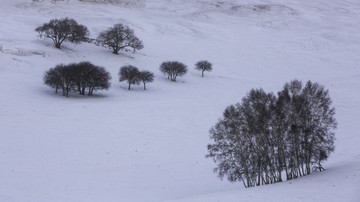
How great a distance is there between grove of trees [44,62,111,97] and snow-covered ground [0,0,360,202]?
2.08m

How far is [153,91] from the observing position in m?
56.3

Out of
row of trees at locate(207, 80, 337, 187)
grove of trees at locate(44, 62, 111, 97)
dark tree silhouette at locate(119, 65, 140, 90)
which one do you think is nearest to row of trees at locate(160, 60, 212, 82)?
dark tree silhouette at locate(119, 65, 140, 90)

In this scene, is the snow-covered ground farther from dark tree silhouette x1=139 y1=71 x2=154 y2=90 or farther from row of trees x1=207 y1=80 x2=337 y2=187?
row of trees x1=207 y1=80 x2=337 y2=187

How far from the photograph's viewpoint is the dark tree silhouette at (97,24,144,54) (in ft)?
240

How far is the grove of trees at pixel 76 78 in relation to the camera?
156 feet

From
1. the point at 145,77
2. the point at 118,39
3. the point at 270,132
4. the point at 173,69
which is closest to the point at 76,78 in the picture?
the point at 145,77

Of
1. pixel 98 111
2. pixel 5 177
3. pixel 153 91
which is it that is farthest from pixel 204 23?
pixel 5 177

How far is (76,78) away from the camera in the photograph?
4838cm

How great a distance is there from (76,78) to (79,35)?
76.3ft

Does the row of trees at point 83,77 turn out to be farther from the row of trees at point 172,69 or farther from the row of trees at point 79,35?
the row of trees at point 79,35

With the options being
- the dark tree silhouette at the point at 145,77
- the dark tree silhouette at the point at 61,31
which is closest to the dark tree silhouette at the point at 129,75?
the dark tree silhouette at the point at 145,77

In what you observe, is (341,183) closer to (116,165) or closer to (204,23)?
(116,165)

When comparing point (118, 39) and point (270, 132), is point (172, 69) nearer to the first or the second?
point (118, 39)

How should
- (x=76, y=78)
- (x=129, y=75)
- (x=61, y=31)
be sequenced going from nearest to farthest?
(x=76, y=78) < (x=129, y=75) < (x=61, y=31)
